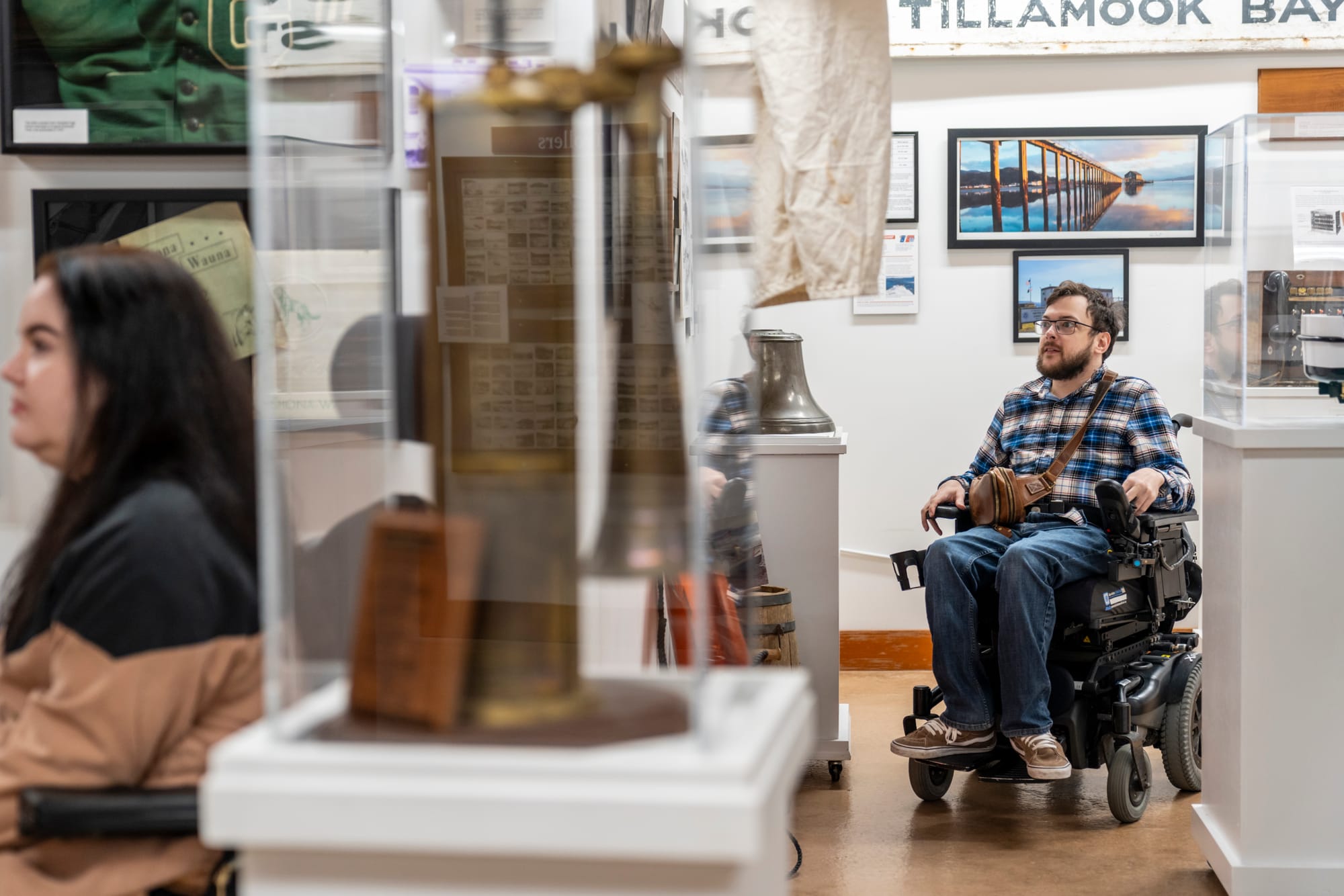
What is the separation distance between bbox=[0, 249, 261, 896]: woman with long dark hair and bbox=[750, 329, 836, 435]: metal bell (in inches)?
101

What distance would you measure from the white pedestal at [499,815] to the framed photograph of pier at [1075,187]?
4.77 m

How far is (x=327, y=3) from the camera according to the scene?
49.4 inches

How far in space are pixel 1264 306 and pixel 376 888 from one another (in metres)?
2.69

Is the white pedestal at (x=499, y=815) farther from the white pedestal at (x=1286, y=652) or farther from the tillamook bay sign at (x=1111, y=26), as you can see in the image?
the tillamook bay sign at (x=1111, y=26)

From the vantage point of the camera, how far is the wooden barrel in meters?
3.75

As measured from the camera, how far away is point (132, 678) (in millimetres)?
1424

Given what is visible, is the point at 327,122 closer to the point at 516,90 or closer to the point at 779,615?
the point at 516,90

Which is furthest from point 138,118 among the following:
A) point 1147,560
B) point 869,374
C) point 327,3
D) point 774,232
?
point 869,374

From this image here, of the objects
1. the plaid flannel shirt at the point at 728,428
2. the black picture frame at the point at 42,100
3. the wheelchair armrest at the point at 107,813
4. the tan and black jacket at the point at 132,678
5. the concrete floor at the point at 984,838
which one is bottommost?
the concrete floor at the point at 984,838

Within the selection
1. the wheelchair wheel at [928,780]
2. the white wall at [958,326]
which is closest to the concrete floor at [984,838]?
the wheelchair wheel at [928,780]

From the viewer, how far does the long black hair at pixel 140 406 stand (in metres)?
1.55

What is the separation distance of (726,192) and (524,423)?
28 cm

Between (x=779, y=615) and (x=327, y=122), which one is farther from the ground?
(x=327, y=122)

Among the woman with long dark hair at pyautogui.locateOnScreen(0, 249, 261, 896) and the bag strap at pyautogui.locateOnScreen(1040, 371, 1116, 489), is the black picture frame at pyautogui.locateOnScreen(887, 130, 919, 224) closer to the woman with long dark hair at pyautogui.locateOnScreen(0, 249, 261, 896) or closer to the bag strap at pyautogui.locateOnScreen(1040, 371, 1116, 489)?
the bag strap at pyautogui.locateOnScreen(1040, 371, 1116, 489)
